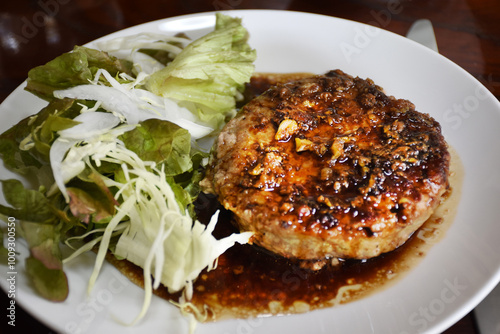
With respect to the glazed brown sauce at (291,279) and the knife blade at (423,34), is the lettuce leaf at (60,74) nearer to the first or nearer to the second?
the glazed brown sauce at (291,279)

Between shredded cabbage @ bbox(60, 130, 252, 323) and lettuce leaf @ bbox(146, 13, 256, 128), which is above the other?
lettuce leaf @ bbox(146, 13, 256, 128)

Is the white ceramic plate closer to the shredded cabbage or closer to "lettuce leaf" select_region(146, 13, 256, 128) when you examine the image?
the shredded cabbage

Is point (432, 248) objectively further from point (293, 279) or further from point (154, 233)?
point (154, 233)

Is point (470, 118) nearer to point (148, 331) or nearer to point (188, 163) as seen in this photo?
point (188, 163)

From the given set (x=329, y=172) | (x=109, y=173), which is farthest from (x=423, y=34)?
(x=109, y=173)

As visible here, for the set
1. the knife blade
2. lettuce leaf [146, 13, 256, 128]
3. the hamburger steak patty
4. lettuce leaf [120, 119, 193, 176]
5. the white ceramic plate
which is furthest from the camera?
the knife blade

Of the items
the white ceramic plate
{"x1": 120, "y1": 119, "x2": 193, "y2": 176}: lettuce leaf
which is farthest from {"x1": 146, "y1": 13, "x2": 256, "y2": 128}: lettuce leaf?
{"x1": 120, "y1": 119, "x2": 193, "y2": 176}: lettuce leaf
